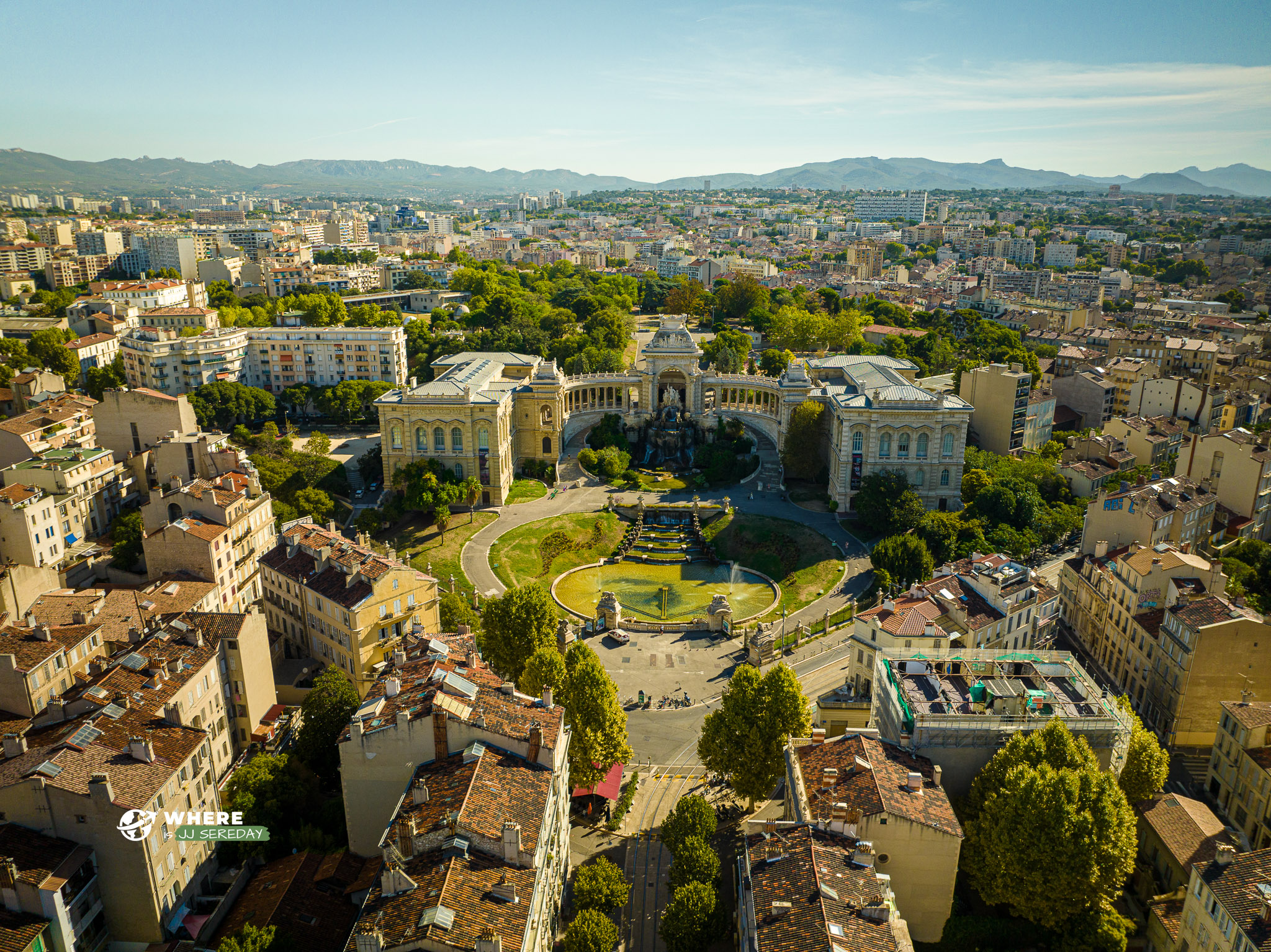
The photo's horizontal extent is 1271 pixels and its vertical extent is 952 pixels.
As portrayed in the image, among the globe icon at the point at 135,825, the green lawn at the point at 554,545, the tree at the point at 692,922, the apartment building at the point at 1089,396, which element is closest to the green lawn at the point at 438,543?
the green lawn at the point at 554,545

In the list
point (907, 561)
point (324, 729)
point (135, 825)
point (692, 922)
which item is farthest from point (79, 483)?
point (907, 561)

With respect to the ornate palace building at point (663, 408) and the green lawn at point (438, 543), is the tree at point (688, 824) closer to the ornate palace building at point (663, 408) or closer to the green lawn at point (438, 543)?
the green lawn at point (438, 543)

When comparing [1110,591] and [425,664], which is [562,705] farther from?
[1110,591]

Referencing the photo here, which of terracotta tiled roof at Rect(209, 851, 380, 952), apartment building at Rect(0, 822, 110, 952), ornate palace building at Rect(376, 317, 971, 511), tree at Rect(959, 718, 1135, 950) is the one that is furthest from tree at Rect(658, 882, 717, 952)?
ornate palace building at Rect(376, 317, 971, 511)

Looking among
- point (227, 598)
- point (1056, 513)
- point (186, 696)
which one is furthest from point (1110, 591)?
point (227, 598)

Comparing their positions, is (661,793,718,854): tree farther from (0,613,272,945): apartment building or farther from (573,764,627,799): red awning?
(0,613,272,945): apartment building
